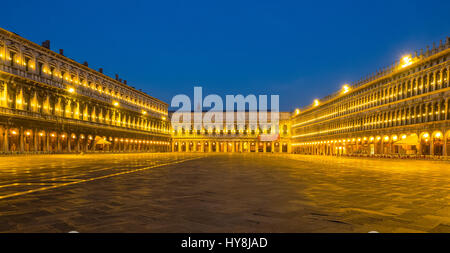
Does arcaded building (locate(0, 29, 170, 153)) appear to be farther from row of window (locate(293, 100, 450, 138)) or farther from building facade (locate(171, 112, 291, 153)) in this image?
row of window (locate(293, 100, 450, 138))

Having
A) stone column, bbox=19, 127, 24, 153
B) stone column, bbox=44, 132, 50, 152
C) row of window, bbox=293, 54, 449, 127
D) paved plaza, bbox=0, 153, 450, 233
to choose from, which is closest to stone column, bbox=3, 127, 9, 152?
stone column, bbox=19, 127, 24, 153

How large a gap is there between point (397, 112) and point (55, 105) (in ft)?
171

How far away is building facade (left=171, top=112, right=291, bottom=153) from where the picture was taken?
4259 inches

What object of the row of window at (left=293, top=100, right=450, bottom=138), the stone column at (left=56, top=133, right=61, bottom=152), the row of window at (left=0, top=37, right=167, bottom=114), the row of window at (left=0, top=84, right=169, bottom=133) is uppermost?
the row of window at (left=0, top=37, right=167, bottom=114)

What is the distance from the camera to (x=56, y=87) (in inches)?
1813

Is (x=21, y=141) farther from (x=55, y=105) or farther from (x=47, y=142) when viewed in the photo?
(x=55, y=105)

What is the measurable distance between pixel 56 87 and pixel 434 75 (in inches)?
2062

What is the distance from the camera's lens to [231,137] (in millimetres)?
109062

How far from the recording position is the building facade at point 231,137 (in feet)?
355

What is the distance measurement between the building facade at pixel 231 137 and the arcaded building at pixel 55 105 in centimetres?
3458

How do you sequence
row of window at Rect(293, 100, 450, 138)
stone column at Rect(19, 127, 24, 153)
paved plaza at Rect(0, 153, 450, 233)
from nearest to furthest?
paved plaza at Rect(0, 153, 450, 233) → stone column at Rect(19, 127, 24, 153) → row of window at Rect(293, 100, 450, 138)

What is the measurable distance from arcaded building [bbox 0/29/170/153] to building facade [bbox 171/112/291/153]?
34.6 metres
